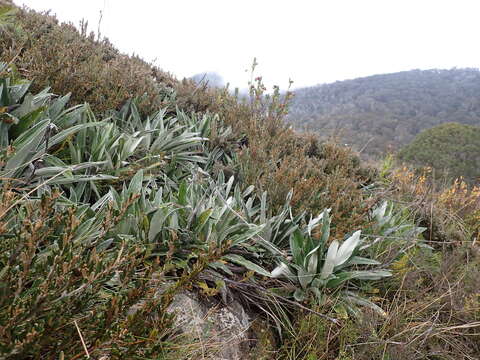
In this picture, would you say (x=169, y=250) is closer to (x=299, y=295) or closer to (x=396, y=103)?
(x=299, y=295)

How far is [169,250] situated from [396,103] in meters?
62.6

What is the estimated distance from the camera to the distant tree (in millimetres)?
15473

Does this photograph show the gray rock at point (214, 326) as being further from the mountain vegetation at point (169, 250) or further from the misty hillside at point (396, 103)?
the misty hillside at point (396, 103)

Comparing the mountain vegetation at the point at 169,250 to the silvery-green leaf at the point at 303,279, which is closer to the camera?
the mountain vegetation at the point at 169,250

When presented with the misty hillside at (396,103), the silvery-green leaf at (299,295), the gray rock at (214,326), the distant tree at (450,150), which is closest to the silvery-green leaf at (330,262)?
the silvery-green leaf at (299,295)

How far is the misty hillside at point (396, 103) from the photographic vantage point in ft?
131

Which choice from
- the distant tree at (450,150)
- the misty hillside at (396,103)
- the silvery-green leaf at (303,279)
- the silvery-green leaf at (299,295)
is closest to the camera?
the silvery-green leaf at (299,295)

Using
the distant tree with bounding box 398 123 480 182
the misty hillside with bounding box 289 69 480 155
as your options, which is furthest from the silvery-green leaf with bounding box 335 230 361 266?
the misty hillside with bounding box 289 69 480 155

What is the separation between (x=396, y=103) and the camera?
5559 cm

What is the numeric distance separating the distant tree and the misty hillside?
12652 mm

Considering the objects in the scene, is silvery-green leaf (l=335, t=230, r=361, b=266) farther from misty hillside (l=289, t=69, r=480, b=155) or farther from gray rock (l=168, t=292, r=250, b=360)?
misty hillside (l=289, t=69, r=480, b=155)

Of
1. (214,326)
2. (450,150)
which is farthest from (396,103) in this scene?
(214,326)

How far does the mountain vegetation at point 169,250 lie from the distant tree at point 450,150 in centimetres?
1415

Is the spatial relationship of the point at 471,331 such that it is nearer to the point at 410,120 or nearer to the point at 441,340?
the point at 441,340
